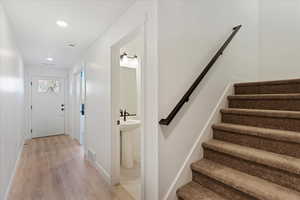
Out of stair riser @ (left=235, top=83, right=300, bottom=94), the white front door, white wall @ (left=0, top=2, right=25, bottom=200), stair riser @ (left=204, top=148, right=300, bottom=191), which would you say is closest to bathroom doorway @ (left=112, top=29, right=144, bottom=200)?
stair riser @ (left=204, top=148, right=300, bottom=191)

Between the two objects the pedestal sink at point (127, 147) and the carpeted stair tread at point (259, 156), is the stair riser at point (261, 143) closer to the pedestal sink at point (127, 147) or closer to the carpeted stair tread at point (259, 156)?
the carpeted stair tread at point (259, 156)

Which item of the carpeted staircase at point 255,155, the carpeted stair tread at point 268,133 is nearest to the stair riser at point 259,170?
the carpeted staircase at point 255,155

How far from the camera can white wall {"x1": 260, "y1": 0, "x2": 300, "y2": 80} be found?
2596mm

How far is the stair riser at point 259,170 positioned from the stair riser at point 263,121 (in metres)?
0.50

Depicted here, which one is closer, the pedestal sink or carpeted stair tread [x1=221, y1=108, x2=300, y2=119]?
carpeted stair tread [x1=221, y1=108, x2=300, y2=119]

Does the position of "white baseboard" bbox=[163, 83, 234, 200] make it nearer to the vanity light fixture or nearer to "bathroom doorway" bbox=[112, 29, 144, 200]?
"bathroom doorway" bbox=[112, 29, 144, 200]

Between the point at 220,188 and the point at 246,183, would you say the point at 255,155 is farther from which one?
the point at 220,188

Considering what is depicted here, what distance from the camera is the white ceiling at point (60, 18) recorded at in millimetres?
1945

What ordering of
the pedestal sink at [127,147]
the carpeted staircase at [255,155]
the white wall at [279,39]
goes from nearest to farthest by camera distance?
the carpeted staircase at [255,155], the white wall at [279,39], the pedestal sink at [127,147]

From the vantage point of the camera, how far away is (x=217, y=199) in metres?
1.34

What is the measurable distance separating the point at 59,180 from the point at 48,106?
3.88 metres

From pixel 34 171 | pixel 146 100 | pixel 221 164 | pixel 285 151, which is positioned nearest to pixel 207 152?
pixel 221 164

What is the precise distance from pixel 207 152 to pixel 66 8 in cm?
242

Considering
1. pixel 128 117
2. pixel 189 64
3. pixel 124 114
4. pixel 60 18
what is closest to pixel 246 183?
pixel 189 64
